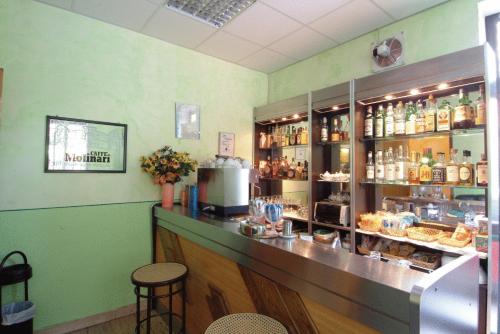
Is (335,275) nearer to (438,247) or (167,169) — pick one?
(438,247)

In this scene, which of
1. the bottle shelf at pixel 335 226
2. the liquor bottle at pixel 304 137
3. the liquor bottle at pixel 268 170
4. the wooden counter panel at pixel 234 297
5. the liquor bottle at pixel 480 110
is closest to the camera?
the wooden counter panel at pixel 234 297

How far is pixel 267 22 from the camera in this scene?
257 cm

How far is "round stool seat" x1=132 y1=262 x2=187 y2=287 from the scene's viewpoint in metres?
1.80

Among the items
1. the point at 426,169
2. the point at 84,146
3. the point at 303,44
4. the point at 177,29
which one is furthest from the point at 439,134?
the point at 84,146

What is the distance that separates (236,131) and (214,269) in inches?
79.5

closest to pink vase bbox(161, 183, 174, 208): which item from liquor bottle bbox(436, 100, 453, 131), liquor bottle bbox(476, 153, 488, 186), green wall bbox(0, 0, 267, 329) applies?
green wall bbox(0, 0, 267, 329)

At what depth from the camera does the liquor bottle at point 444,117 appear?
6.74 ft

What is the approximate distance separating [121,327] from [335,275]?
224 centimetres

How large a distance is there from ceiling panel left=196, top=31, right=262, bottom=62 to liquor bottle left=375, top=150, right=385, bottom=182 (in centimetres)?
174

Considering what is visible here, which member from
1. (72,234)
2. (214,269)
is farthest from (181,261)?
(72,234)

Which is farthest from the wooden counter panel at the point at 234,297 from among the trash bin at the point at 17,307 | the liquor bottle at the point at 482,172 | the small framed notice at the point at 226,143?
the liquor bottle at the point at 482,172

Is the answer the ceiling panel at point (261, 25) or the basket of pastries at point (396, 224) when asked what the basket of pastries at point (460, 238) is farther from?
the ceiling panel at point (261, 25)

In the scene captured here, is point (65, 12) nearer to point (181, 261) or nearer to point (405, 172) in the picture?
point (181, 261)

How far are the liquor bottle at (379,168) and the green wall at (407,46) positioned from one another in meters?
0.87
